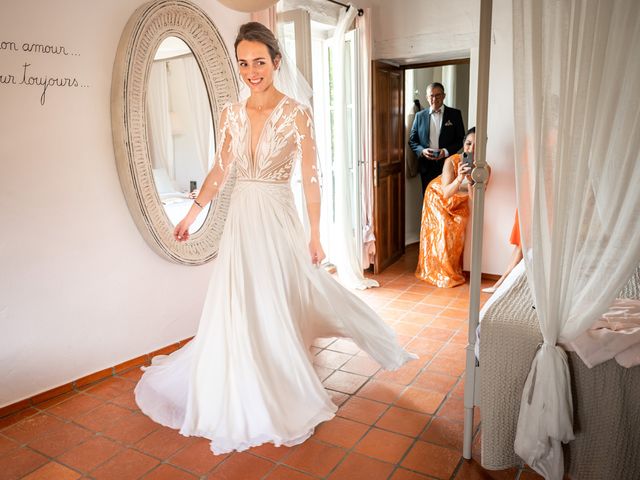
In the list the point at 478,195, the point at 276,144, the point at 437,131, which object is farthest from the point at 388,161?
the point at 478,195

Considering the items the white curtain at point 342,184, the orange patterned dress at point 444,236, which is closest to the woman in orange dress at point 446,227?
the orange patterned dress at point 444,236

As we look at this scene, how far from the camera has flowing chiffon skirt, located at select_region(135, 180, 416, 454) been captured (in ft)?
7.84

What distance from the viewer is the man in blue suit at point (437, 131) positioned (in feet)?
18.3

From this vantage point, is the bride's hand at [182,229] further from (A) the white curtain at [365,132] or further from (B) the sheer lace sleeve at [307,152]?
(A) the white curtain at [365,132]

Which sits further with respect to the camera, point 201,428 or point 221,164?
point 221,164

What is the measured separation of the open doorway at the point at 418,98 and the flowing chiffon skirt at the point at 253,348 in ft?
12.1

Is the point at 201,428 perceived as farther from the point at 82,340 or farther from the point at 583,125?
the point at 583,125

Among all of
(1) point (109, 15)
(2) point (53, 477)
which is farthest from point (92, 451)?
(1) point (109, 15)

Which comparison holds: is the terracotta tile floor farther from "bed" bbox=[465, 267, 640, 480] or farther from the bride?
"bed" bbox=[465, 267, 640, 480]

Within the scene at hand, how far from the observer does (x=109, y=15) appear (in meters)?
2.94

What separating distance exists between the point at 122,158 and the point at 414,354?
6.70 ft

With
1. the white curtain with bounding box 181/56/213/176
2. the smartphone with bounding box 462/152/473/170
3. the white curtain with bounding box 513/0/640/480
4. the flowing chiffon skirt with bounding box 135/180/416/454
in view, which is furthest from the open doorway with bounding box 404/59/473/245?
the white curtain with bounding box 513/0/640/480

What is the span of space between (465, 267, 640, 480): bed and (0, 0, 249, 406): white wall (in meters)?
2.07

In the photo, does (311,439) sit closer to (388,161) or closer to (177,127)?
(177,127)
